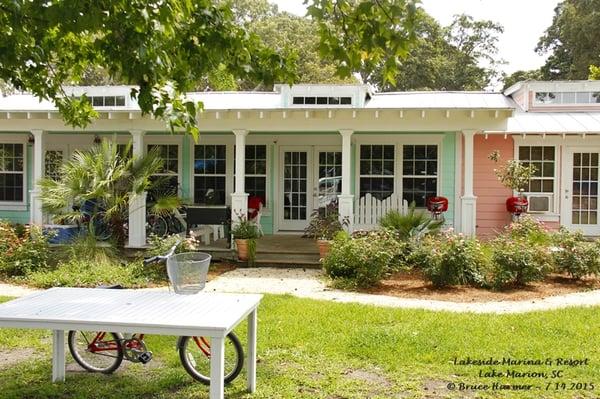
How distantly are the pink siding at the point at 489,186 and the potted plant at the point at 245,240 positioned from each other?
5495 millimetres

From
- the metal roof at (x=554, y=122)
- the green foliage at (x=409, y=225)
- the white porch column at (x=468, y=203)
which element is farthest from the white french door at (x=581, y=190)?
the green foliage at (x=409, y=225)

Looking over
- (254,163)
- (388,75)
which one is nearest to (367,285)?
(388,75)

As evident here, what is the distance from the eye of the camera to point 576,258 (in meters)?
8.96

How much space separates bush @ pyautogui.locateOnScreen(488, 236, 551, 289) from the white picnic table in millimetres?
5248

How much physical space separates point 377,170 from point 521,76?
24.2 m

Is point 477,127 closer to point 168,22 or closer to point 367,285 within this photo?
point 367,285

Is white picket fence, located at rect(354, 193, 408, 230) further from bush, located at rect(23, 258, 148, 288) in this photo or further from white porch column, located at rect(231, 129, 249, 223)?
bush, located at rect(23, 258, 148, 288)

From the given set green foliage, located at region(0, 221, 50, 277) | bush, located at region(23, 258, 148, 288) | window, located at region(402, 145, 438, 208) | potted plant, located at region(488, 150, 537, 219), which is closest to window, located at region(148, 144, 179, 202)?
green foliage, located at region(0, 221, 50, 277)

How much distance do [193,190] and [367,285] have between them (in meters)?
6.57

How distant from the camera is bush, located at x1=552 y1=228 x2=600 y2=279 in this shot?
8945mm

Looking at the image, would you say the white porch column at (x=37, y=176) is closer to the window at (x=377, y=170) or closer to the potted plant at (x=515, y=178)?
the window at (x=377, y=170)

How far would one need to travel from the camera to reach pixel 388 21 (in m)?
3.73

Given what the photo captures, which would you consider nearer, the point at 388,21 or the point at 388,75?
the point at 388,21

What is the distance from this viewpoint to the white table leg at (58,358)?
4434 millimetres
